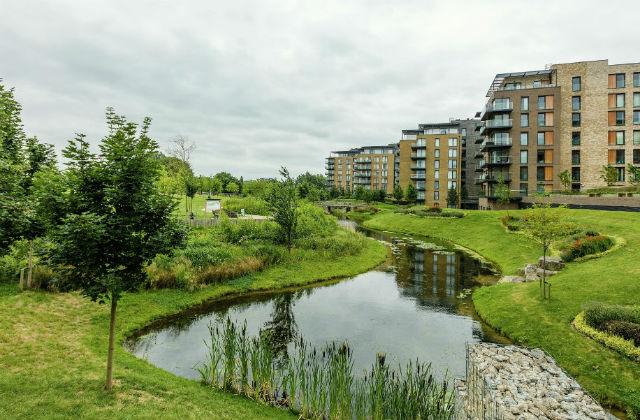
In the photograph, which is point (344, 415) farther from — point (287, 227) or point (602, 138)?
point (602, 138)

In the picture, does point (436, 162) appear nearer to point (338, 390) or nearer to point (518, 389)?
point (518, 389)

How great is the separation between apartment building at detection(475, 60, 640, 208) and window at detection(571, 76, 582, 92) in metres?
0.12

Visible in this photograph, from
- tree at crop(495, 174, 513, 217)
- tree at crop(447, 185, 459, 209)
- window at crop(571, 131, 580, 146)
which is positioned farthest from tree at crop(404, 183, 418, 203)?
window at crop(571, 131, 580, 146)

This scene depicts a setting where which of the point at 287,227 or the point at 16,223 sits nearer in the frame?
the point at 16,223

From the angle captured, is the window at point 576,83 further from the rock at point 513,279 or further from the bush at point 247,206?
the bush at point 247,206

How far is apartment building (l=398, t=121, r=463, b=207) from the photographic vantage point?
72562 mm

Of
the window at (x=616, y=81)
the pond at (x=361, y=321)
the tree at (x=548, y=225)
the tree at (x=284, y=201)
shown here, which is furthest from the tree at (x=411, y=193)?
the tree at (x=548, y=225)

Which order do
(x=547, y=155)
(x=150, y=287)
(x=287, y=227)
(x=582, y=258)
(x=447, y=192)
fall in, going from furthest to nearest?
(x=447, y=192)
(x=547, y=155)
(x=287, y=227)
(x=582, y=258)
(x=150, y=287)

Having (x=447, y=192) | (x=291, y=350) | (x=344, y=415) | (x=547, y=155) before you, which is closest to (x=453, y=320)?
(x=291, y=350)

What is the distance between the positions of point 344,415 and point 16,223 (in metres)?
9.89

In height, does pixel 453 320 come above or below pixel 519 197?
below

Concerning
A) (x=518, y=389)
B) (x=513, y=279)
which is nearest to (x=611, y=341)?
(x=518, y=389)

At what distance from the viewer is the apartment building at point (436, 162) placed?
238 feet

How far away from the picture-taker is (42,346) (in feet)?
32.8
